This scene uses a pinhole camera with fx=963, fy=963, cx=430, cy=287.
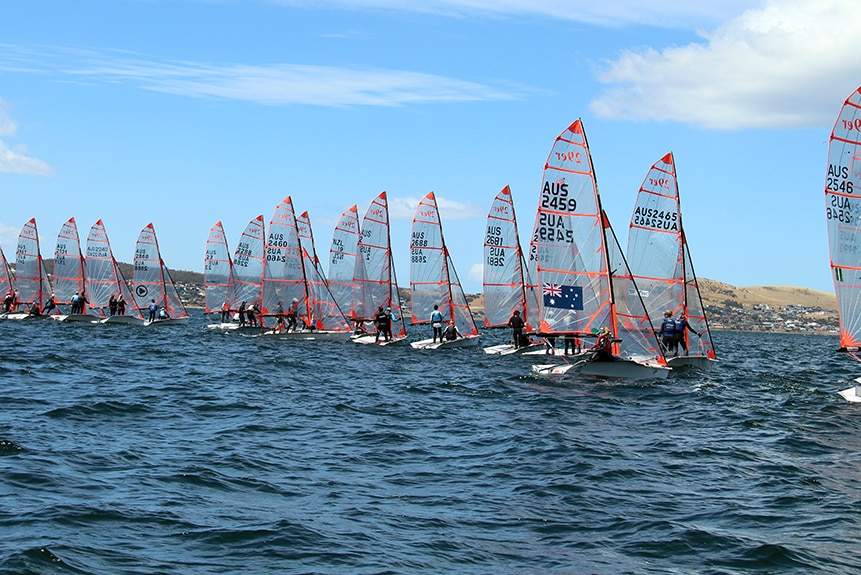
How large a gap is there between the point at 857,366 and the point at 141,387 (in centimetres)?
2869

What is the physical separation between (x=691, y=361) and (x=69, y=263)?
133 feet

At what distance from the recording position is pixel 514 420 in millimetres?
18969


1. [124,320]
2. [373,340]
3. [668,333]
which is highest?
[124,320]

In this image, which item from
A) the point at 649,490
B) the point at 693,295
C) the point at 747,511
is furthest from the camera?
the point at 693,295

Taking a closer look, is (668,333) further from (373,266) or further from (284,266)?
(284,266)

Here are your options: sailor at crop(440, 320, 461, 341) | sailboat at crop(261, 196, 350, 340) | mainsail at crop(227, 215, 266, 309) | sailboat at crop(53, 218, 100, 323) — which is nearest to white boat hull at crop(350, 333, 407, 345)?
sailboat at crop(261, 196, 350, 340)

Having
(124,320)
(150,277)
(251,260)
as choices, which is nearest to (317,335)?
(251,260)

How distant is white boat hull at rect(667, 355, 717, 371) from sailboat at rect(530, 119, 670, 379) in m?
1.80

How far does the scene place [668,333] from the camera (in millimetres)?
29531

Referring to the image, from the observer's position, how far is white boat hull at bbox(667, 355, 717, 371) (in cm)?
2931

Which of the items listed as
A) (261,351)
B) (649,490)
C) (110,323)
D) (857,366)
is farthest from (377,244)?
(649,490)

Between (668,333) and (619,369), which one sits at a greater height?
(668,333)

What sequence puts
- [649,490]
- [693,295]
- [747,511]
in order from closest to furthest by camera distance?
[747,511], [649,490], [693,295]

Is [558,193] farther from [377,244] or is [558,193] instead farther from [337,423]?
[377,244]
